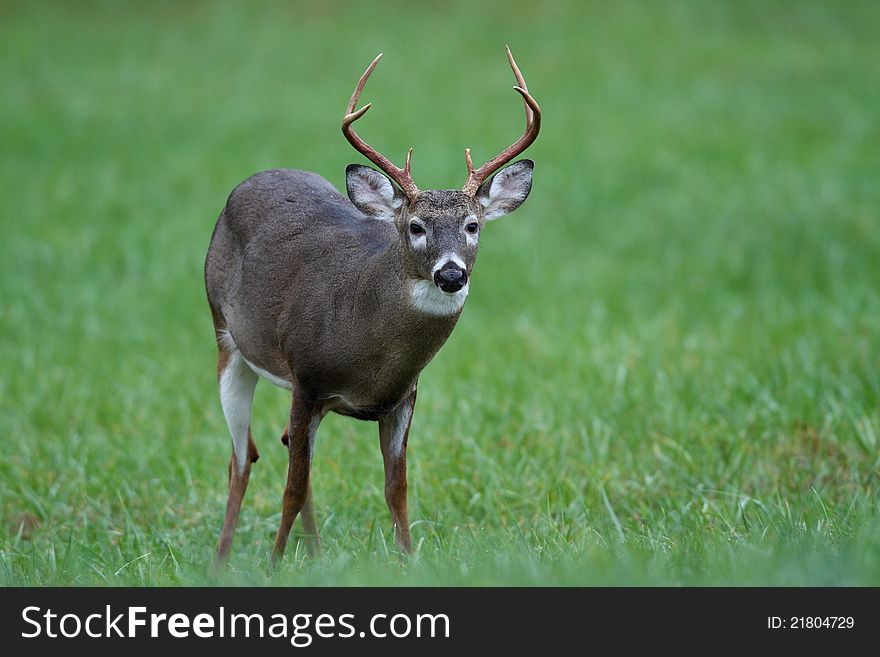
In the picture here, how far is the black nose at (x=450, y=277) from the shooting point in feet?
12.6

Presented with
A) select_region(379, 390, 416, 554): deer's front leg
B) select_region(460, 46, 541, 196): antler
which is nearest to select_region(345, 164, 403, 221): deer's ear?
select_region(460, 46, 541, 196): antler

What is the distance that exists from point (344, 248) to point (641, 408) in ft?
8.96

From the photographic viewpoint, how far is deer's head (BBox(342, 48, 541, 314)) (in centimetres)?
398

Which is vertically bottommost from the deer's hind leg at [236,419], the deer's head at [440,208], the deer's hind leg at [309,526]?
the deer's hind leg at [309,526]

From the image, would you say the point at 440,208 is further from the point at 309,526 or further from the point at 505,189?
the point at 309,526

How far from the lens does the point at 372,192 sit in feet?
14.0

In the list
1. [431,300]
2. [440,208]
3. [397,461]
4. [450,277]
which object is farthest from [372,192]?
[397,461]

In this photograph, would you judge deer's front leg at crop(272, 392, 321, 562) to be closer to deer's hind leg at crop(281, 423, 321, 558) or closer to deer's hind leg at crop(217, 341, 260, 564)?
deer's hind leg at crop(281, 423, 321, 558)

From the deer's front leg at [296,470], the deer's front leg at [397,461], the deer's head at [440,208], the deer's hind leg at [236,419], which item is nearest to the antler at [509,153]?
the deer's head at [440,208]

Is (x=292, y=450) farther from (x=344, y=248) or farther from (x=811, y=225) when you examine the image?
(x=811, y=225)

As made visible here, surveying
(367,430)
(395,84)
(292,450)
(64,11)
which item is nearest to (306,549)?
(292,450)

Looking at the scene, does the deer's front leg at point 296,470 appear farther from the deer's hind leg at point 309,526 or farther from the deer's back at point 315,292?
the deer's hind leg at point 309,526

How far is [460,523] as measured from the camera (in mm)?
5352

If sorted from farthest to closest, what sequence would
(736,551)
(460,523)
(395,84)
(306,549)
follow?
(395,84), (460,523), (306,549), (736,551)
